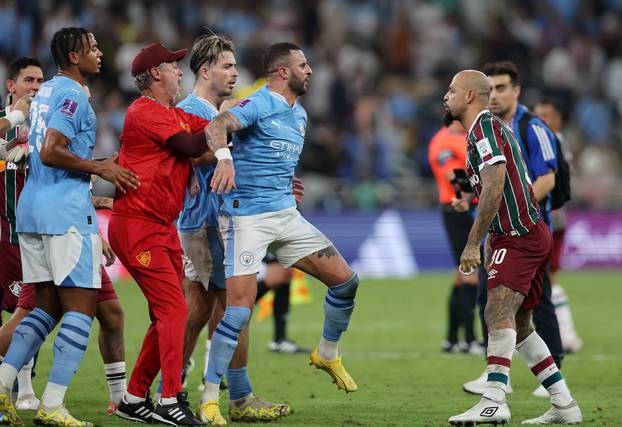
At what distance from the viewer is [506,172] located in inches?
294

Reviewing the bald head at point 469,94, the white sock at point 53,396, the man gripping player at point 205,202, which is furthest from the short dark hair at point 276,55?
the white sock at point 53,396

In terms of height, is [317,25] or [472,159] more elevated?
[317,25]

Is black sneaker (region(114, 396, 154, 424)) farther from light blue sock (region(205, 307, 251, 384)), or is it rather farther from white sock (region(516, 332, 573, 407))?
white sock (region(516, 332, 573, 407))

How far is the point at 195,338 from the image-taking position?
8.27 metres

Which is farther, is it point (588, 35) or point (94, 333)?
point (588, 35)

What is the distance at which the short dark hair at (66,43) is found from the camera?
7281 mm

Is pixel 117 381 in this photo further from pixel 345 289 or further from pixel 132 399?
pixel 345 289

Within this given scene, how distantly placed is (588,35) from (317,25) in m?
6.84

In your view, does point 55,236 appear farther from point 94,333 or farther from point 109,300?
point 94,333

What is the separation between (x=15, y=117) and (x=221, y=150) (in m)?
1.47

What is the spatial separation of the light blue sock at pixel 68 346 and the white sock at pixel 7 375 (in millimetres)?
255

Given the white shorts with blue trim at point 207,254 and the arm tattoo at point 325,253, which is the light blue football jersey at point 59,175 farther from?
the arm tattoo at point 325,253

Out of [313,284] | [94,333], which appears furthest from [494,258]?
[313,284]

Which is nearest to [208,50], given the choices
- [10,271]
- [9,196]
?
[9,196]
